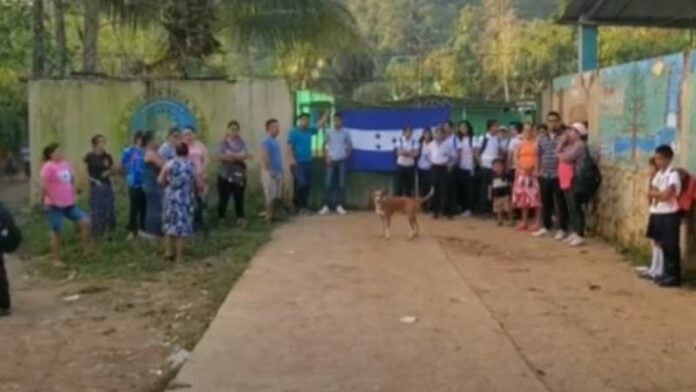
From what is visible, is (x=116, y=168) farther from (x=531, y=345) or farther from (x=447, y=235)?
(x=531, y=345)

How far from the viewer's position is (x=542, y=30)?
134ft

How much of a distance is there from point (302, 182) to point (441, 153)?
2.33 m

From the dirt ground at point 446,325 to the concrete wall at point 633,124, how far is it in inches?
27.1

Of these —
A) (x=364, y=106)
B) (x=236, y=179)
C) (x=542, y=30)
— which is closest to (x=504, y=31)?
(x=542, y=30)

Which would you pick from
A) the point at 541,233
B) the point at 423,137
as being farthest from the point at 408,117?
the point at 541,233

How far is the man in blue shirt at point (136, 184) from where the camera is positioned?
14.4 meters

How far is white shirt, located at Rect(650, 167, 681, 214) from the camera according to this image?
10391 millimetres

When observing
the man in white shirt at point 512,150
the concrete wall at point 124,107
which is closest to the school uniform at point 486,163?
the man in white shirt at point 512,150

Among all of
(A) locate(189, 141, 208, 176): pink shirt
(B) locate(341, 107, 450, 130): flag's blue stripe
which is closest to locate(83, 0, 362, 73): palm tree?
(B) locate(341, 107, 450, 130): flag's blue stripe

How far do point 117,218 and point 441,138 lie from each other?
4.95 m

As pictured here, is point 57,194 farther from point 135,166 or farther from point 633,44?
point 633,44

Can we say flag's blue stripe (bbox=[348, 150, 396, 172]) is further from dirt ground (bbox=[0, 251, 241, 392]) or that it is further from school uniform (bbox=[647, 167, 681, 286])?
school uniform (bbox=[647, 167, 681, 286])

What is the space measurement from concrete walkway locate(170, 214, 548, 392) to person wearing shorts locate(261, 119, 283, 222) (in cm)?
374

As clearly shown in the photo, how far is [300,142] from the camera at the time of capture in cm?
1753
